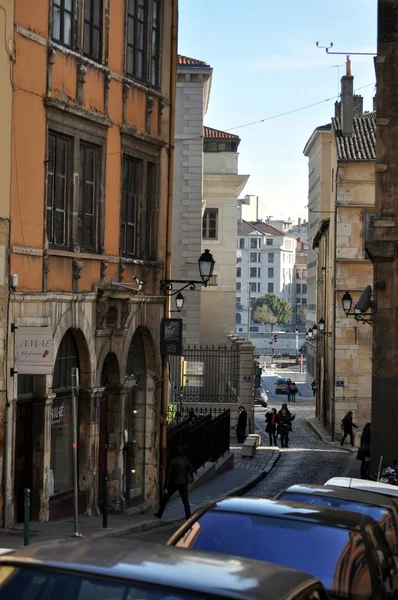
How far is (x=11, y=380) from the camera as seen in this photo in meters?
17.1

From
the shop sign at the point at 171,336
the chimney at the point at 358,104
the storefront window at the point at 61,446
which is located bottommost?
the storefront window at the point at 61,446

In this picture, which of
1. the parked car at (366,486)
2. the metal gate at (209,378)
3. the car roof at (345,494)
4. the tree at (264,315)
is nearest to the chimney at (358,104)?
the metal gate at (209,378)

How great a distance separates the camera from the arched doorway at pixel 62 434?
63.0 feet

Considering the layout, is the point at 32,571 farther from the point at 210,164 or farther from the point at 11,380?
the point at 210,164

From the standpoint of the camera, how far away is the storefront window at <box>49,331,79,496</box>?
19.2 metres

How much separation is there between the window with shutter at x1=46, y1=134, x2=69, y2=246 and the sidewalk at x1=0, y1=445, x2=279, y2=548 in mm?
4360

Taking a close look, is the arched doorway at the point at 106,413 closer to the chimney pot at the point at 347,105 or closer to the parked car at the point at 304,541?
the parked car at the point at 304,541

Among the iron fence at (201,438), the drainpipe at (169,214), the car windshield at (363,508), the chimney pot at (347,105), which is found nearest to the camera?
the car windshield at (363,508)

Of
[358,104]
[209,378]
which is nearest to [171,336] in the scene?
[209,378]

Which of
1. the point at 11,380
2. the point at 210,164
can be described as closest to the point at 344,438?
the point at 210,164

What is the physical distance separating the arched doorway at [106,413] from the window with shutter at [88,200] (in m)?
2.16

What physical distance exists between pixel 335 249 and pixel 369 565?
147 ft

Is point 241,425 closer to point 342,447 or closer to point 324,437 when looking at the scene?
point 342,447

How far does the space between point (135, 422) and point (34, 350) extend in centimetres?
700
